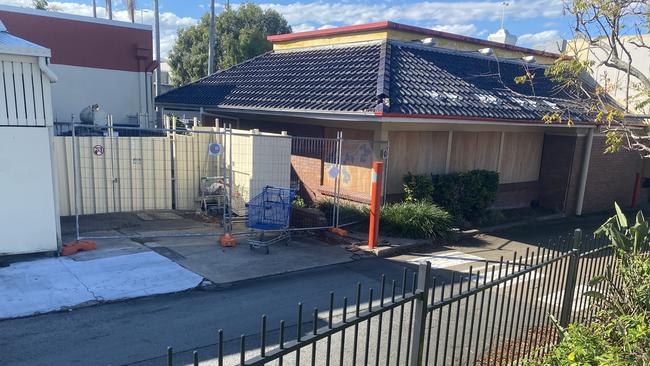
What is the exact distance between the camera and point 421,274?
325 cm

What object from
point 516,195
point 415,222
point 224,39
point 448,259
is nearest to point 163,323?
point 448,259

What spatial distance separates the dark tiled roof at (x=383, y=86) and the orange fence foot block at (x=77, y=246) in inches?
207

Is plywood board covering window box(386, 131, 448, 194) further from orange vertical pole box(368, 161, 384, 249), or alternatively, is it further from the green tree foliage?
the green tree foliage

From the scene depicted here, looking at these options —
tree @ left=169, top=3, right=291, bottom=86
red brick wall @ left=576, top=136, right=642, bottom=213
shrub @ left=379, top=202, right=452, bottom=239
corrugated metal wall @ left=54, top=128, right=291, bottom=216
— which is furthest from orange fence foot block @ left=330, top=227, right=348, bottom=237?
tree @ left=169, top=3, right=291, bottom=86

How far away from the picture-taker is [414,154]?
36.7 feet

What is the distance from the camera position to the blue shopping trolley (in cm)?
862

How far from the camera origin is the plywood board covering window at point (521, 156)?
1325 centimetres

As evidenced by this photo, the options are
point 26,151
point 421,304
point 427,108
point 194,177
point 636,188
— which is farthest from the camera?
point 636,188

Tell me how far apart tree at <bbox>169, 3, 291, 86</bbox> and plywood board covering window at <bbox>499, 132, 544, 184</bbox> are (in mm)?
24123

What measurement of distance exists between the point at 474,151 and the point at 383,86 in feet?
11.7

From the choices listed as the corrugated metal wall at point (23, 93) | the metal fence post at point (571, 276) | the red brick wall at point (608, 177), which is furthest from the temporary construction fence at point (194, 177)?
the red brick wall at point (608, 177)

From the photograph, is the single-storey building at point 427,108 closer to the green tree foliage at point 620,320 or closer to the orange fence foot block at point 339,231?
the orange fence foot block at point 339,231

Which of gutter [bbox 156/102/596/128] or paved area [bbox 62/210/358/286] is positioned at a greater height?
gutter [bbox 156/102/596/128]

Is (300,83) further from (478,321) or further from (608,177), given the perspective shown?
(608,177)
